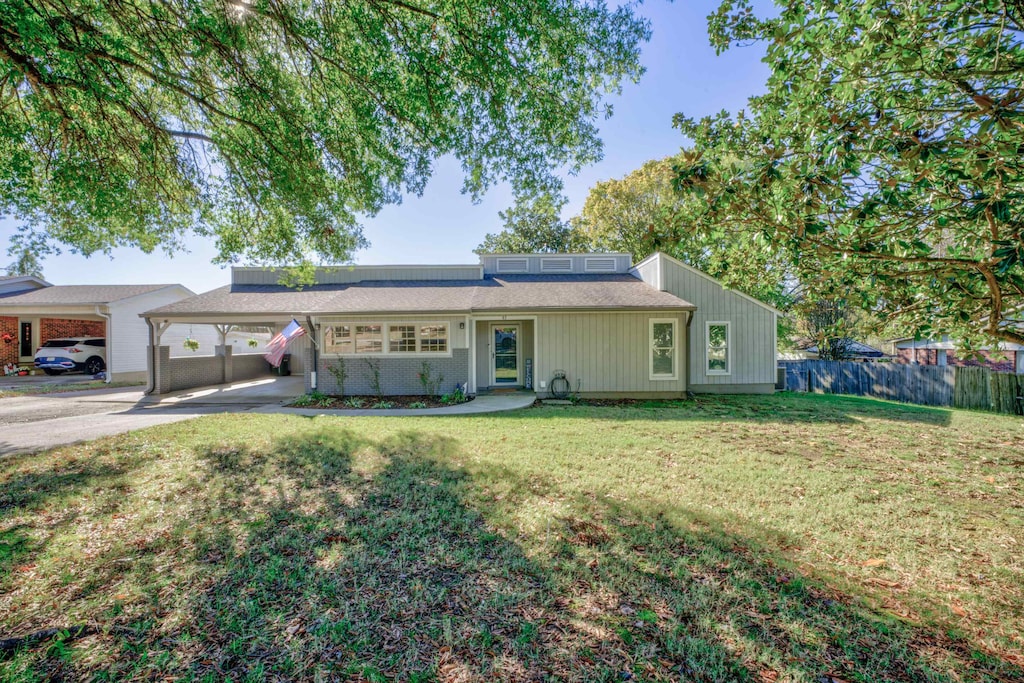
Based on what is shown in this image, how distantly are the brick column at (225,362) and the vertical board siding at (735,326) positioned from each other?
53.0 feet

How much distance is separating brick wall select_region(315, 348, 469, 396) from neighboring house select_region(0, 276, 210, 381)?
1074cm

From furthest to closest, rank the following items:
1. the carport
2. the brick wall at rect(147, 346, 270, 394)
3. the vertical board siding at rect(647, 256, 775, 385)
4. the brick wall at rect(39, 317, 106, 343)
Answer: the brick wall at rect(39, 317, 106, 343) → the vertical board siding at rect(647, 256, 775, 385) → the brick wall at rect(147, 346, 270, 394) → the carport

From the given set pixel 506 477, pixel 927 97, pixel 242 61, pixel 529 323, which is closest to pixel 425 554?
pixel 506 477

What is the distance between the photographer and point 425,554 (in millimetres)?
3338

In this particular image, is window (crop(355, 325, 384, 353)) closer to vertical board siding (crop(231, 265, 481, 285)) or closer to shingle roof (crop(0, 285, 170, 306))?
vertical board siding (crop(231, 265, 481, 285))

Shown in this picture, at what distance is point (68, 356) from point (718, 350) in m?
25.4

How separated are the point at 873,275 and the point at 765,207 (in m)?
1.68

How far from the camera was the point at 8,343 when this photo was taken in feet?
59.0

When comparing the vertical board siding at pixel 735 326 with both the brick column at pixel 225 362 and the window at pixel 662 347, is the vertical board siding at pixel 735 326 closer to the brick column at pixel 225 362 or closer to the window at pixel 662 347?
the window at pixel 662 347

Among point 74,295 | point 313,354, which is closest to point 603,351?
point 313,354

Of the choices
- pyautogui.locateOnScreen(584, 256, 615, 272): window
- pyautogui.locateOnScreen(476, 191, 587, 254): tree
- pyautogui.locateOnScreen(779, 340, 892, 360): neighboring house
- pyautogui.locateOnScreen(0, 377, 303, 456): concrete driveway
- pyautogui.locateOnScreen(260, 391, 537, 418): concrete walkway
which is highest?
pyautogui.locateOnScreen(476, 191, 587, 254): tree

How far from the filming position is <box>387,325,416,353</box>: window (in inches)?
A: 472

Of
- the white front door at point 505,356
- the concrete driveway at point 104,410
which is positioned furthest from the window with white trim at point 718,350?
Result: the concrete driveway at point 104,410

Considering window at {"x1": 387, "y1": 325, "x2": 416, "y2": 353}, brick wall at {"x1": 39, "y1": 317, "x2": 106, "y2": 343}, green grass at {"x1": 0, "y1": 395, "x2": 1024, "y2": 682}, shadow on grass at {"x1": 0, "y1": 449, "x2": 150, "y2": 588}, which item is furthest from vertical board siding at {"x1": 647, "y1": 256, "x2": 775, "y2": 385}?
brick wall at {"x1": 39, "y1": 317, "x2": 106, "y2": 343}
